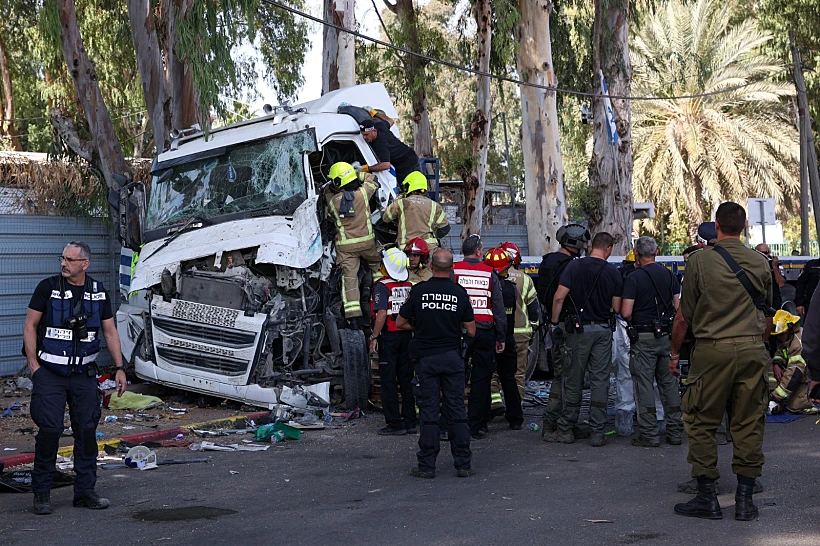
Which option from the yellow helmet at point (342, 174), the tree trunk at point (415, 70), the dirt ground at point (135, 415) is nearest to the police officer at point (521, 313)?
the yellow helmet at point (342, 174)

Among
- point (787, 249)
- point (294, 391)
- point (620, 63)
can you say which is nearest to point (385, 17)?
point (620, 63)

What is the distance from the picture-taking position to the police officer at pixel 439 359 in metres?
7.71

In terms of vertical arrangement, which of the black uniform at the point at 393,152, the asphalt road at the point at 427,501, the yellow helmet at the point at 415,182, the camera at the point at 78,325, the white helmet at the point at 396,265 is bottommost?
the asphalt road at the point at 427,501

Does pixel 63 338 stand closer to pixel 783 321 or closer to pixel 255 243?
pixel 255 243

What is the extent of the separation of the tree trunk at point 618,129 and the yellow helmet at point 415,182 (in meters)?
9.91

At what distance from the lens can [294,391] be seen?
10.6 metres

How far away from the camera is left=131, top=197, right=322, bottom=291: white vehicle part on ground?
10320mm

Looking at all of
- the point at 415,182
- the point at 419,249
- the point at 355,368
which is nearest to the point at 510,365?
the point at 419,249

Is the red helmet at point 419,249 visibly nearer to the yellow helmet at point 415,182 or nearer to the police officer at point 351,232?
the police officer at point 351,232

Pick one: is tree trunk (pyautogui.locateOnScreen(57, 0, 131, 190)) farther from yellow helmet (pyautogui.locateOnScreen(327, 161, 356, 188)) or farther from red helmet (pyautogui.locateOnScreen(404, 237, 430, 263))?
red helmet (pyautogui.locateOnScreen(404, 237, 430, 263))

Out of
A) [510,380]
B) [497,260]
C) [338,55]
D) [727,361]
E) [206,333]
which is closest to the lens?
[727,361]

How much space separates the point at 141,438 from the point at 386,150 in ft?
14.2

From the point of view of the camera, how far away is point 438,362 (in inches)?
307

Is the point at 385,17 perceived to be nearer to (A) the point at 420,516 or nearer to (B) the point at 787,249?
(B) the point at 787,249
